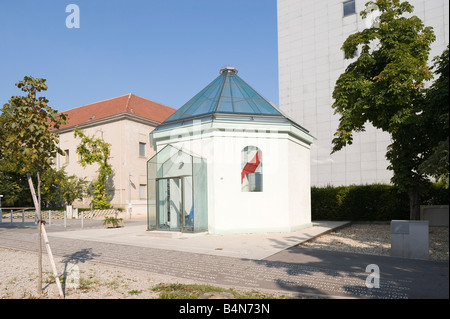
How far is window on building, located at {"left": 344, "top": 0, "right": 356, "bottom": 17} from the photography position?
3275cm

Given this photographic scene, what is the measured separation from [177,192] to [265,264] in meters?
7.50

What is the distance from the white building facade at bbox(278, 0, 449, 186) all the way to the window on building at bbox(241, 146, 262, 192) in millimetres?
18930

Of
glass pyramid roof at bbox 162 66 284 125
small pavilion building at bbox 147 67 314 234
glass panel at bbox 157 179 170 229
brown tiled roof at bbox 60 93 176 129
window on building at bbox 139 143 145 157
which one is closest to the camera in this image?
small pavilion building at bbox 147 67 314 234

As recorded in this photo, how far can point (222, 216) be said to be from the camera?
554 inches

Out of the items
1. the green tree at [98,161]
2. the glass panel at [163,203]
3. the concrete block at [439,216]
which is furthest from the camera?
the green tree at [98,161]

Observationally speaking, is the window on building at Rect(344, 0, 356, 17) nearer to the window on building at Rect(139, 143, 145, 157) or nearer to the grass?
the window on building at Rect(139, 143, 145, 157)

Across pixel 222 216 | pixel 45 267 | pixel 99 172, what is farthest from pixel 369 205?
pixel 99 172

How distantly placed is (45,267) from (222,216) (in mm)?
7484

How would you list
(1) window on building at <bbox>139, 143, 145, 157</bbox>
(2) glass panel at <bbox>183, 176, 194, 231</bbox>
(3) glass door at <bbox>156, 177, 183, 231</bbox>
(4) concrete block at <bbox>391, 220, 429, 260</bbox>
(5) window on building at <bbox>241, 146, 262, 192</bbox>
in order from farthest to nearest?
(1) window on building at <bbox>139, 143, 145, 157</bbox>, (5) window on building at <bbox>241, 146, 262, 192</bbox>, (3) glass door at <bbox>156, 177, 183, 231</bbox>, (2) glass panel at <bbox>183, 176, 194, 231</bbox>, (4) concrete block at <bbox>391, 220, 429, 260</bbox>

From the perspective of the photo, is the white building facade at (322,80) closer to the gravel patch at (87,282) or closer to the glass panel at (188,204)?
the glass panel at (188,204)

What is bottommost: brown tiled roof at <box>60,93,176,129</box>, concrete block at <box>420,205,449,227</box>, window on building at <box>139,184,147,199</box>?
window on building at <box>139,184,147,199</box>

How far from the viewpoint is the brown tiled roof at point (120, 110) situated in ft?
112

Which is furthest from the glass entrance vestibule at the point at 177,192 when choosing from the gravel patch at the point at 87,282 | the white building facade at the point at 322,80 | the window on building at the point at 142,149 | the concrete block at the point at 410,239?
the white building facade at the point at 322,80

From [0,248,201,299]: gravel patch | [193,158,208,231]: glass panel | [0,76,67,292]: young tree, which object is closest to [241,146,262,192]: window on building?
[193,158,208,231]: glass panel
